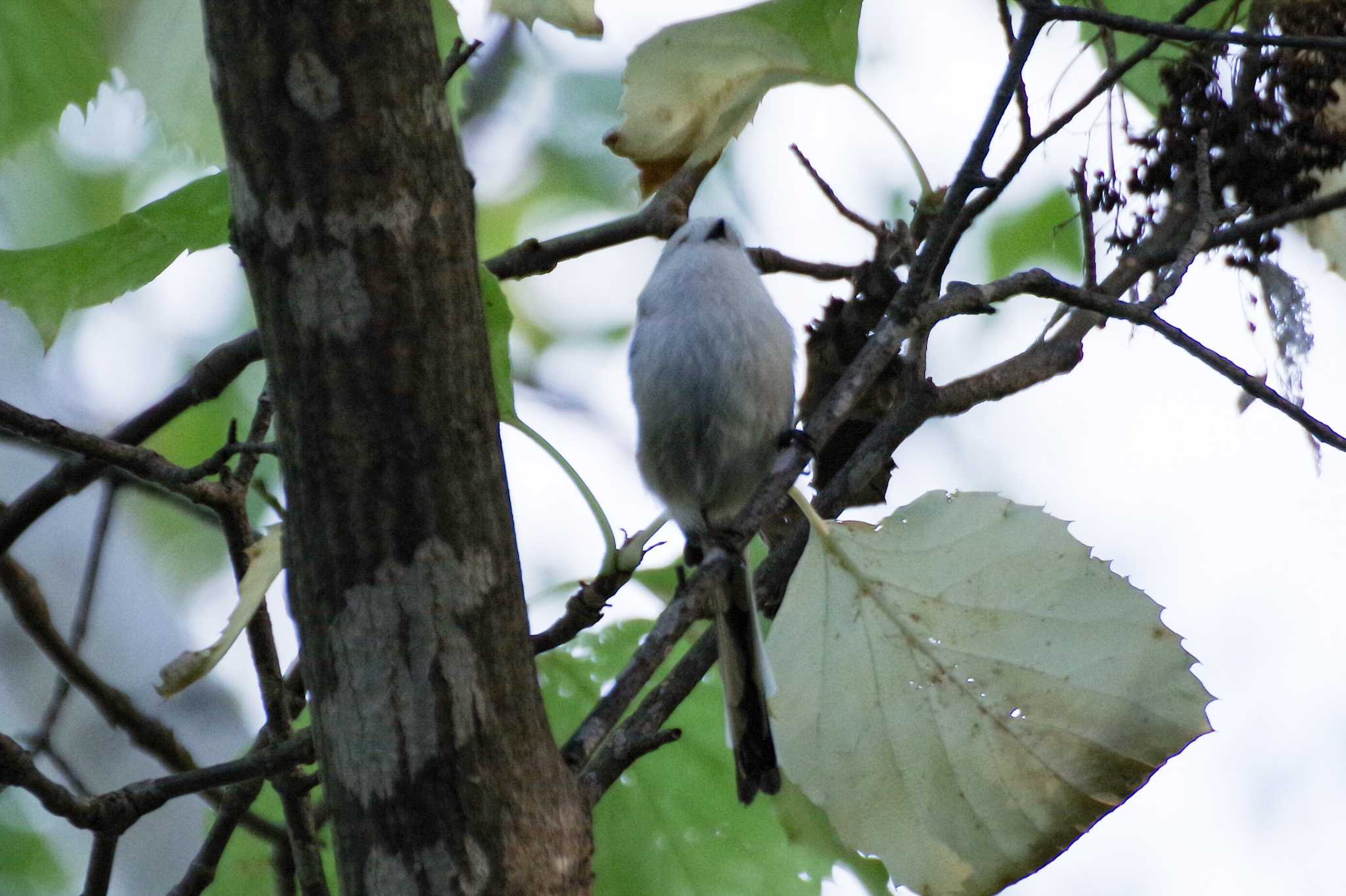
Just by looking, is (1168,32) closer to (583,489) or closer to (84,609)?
(583,489)

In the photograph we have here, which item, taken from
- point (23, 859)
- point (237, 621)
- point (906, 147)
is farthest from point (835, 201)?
point (23, 859)

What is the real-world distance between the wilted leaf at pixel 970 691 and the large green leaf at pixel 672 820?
1.29ft

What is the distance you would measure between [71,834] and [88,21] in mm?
1279

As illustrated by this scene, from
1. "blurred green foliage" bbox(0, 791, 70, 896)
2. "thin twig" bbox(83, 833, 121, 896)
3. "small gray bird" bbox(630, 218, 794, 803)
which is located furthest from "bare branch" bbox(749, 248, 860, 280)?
"blurred green foliage" bbox(0, 791, 70, 896)

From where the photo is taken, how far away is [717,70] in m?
1.08

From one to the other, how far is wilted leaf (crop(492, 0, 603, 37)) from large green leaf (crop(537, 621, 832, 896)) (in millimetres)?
657

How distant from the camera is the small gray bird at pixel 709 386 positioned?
1.53 meters

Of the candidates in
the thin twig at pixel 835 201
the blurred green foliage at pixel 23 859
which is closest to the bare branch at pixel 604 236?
the thin twig at pixel 835 201

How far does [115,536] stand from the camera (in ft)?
6.06

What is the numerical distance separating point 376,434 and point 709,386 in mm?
796

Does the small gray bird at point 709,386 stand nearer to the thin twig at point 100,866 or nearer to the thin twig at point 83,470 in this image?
the thin twig at point 83,470

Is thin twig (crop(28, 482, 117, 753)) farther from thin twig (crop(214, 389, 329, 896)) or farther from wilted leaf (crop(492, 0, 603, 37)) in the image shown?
wilted leaf (crop(492, 0, 603, 37))

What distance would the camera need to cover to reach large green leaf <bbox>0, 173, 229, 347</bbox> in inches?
38.5

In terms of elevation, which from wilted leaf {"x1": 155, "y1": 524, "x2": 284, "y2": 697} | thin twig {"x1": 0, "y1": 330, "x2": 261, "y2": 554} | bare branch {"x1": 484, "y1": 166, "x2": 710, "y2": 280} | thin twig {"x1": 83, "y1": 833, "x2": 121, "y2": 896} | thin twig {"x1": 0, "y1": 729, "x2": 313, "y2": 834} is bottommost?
thin twig {"x1": 0, "y1": 729, "x2": 313, "y2": 834}
